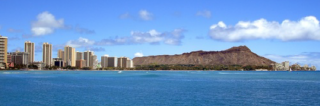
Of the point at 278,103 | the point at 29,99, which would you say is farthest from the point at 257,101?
the point at 29,99

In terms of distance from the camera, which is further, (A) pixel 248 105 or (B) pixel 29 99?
(B) pixel 29 99

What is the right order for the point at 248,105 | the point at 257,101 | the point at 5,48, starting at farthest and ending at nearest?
1. the point at 5,48
2. the point at 257,101
3. the point at 248,105

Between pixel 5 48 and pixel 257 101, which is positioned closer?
pixel 257 101

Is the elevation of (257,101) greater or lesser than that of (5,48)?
lesser

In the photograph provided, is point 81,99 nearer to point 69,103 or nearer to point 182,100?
point 69,103

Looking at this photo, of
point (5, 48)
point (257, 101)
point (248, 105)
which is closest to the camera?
point (248, 105)

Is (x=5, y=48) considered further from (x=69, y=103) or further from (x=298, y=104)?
(x=298, y=104)

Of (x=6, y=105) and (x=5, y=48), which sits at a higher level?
(x=5, y=48)

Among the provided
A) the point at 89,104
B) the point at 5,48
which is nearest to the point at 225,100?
the point at 89,104

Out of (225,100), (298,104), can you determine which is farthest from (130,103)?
(298,104)
